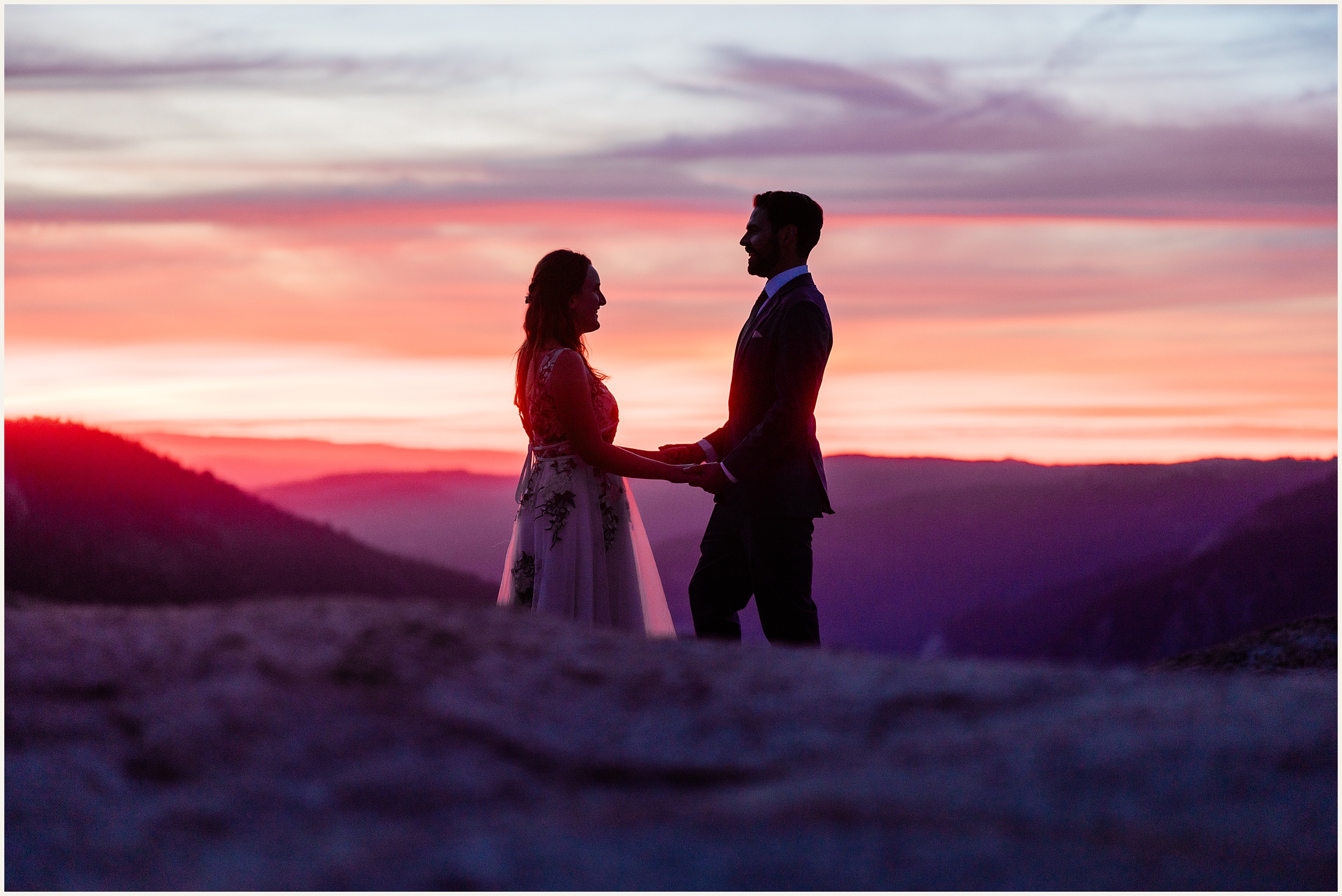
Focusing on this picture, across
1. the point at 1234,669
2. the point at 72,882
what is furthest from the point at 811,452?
the point at 72,882

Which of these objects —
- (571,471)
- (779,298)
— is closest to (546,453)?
(571,471)

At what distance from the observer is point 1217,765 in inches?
112

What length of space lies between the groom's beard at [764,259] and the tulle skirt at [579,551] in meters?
1.22

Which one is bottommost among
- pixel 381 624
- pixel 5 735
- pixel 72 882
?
pixel 72 882

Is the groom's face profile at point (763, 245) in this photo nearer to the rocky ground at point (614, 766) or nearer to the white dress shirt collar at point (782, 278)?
the white dress shirt collar at point (782, 278)

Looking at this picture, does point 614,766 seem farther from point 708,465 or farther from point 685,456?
point 685,456


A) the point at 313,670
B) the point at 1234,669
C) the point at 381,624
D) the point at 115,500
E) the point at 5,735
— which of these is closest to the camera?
the point at 5,735

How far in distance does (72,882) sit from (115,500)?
8471 millimetres

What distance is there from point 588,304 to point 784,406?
42.7 inches

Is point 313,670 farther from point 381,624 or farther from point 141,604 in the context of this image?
point 141,604

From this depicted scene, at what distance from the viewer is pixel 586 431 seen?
18.7 ft

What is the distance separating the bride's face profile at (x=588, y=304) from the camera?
19.2 ft

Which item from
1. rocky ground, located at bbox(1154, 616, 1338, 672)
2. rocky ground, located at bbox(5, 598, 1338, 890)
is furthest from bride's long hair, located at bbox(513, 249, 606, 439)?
rocky ground, located at bbox(1154, 616, 1338, 672)

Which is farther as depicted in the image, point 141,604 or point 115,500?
point 115,500
